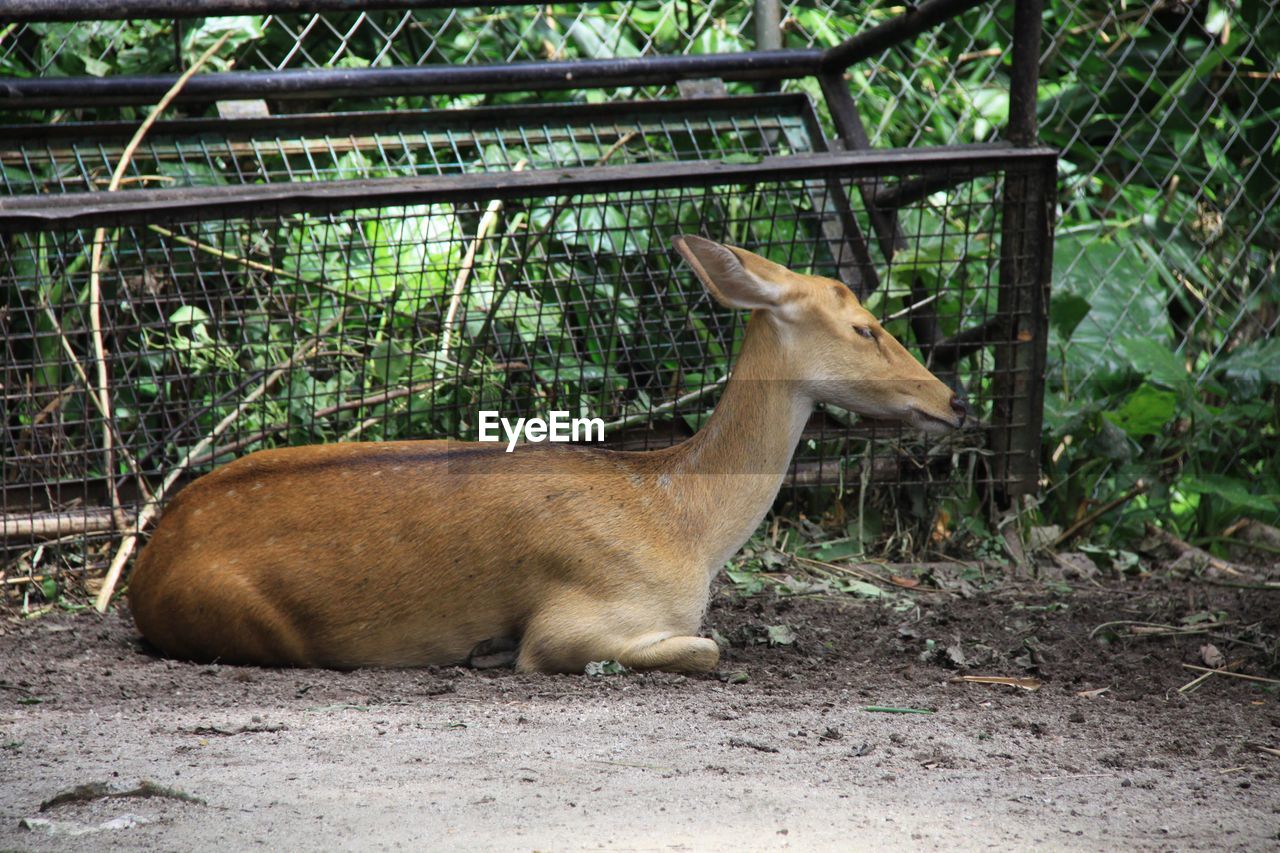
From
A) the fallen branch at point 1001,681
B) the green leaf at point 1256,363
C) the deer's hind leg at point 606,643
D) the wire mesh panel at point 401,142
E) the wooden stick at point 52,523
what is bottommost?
the fallen branch at point 1001,681

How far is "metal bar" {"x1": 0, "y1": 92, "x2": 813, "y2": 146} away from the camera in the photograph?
5.54 metres

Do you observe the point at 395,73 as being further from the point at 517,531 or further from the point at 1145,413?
the point at 1145,413

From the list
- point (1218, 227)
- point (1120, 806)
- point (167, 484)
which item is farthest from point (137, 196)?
point (1218, 227)

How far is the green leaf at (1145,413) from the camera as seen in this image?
5.88 m

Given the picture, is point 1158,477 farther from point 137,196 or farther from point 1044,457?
point 137,196

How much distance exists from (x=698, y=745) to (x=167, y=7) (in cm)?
319

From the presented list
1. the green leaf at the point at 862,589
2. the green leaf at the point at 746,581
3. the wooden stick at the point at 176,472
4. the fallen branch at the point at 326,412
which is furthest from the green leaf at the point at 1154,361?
the wooden stick at the point at 176,472

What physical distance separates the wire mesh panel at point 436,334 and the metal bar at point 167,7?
0.71m

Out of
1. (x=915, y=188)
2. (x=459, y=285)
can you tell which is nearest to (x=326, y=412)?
(x=459, y=285)

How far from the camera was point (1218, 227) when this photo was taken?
7.18m

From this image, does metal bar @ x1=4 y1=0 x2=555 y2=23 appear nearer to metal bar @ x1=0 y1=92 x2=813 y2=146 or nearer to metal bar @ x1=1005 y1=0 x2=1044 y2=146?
metal bar @ x1=0 y1=92 x2=813 y2=146

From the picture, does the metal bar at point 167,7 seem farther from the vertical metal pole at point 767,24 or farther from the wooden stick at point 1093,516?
the wooden stick at point 1093,516

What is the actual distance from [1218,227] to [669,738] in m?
5.04

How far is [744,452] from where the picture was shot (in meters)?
4.18
